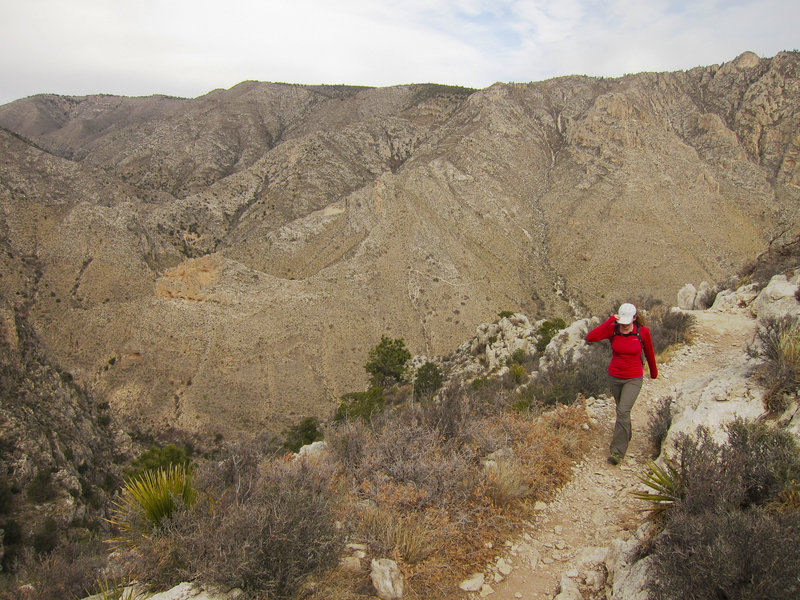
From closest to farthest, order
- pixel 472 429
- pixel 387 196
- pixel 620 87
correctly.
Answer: pixel 472 429 < pixel 387 196 < pixel 620 87

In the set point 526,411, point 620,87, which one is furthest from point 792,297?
point 620,87

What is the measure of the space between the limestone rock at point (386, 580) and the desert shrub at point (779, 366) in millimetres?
4200

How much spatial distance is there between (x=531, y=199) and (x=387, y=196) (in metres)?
18.3

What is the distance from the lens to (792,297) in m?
9.51

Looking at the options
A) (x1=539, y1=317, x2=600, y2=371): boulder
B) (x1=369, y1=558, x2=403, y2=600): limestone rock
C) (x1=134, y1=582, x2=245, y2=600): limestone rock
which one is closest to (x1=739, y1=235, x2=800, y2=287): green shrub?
(x1=539, y1=317, x2=600, y2=371): boulder

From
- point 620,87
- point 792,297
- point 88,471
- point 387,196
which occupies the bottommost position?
point 88,471

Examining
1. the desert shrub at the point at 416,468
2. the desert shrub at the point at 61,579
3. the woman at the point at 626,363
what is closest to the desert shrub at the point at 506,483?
the desert shrub at the point at 416,468

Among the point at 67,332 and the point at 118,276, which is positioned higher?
the point at 118,276

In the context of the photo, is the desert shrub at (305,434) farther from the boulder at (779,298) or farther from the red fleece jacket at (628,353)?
the red fleece jacket at (628,353)

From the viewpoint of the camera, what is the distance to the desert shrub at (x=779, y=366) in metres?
4.65

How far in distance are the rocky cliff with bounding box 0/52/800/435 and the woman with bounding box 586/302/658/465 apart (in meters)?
25.4

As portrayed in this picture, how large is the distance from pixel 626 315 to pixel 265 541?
4.95 meters

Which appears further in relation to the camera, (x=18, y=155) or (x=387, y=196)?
(x=387, y=196)

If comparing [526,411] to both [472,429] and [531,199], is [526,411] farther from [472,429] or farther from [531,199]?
[531,199]
